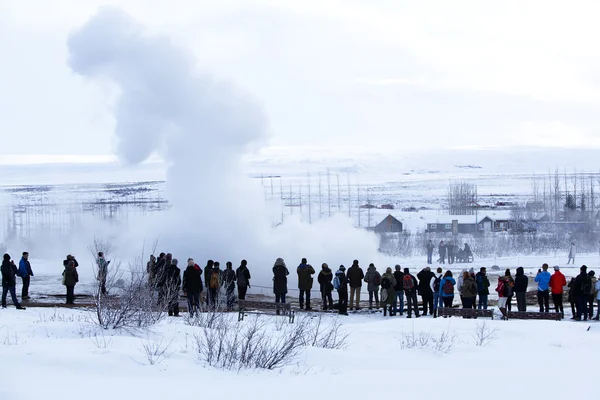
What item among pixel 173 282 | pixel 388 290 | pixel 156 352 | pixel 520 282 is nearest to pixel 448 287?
pixel 388 290

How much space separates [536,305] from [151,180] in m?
158

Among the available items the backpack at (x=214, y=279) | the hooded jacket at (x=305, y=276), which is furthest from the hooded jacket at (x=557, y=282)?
the backpack at (x=214, y=279)

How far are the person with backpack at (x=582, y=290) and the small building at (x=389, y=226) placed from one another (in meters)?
43.5

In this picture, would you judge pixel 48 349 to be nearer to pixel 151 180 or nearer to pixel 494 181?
pixel 494 181

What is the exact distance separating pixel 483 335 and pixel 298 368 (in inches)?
179

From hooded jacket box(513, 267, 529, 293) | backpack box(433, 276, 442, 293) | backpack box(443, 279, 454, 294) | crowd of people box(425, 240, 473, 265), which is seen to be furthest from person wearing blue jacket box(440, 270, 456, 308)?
crowd of people box(425, 240, 473, 265)

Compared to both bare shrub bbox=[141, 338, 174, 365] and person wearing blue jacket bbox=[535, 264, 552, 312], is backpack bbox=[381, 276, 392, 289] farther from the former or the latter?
bare shrub bbox=[141, 338, 174, 365]

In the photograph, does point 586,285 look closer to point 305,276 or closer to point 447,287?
point 447,287

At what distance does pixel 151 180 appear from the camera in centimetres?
17375

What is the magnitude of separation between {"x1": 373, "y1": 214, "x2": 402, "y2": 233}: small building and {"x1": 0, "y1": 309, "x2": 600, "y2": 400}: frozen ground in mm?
47214

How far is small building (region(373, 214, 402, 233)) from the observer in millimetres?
60956

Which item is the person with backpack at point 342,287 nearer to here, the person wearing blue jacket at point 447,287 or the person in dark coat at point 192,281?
the person wearing blue jacket at point 447,287

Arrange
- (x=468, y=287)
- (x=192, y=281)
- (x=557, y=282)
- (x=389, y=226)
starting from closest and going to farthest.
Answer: (x=192, y=281), (x=557, y=282), (x=468, y=287), (x=389, y=226)

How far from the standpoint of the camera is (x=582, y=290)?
16438 millimetres
